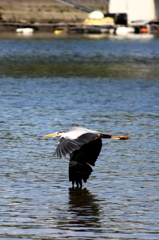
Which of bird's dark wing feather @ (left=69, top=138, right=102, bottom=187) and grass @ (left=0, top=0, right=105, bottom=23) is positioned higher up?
grass @ (left=0, top=0, right=105, bottom=23)

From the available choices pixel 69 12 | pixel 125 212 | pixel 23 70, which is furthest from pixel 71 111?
pixel 69 12

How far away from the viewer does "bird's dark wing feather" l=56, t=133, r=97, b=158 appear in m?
10.2

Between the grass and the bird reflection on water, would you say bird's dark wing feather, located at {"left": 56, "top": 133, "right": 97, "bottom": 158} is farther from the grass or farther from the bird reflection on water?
the grass

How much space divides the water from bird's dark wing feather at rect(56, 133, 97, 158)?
1114 mm

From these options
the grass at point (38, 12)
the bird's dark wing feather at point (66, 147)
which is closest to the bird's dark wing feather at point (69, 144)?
the bird's dark wing feather at point (66, 147)

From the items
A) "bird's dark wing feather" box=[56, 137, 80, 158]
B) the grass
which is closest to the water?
"bird's dark wing feather" box=[56, 137, 80, 158]

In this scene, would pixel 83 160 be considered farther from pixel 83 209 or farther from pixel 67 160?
pixel 67 160

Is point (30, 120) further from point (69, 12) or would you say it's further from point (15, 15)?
point (69, 12)

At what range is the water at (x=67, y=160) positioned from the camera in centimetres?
979

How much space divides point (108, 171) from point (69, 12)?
100373 millimetres

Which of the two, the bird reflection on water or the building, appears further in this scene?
the building

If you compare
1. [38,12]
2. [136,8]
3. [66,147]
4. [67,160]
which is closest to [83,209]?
[66,147]

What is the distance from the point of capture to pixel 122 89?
28609mm

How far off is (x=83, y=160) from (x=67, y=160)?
8.62ft
